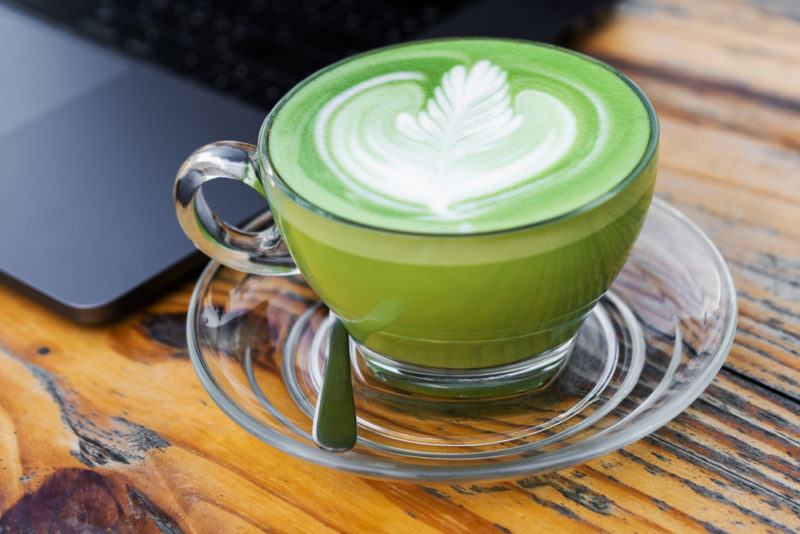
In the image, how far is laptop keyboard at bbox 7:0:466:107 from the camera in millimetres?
899

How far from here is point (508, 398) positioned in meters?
0.55

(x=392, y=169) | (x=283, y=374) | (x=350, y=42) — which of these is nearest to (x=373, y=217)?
(x=392, y=169)

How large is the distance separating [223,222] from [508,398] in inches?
8.0

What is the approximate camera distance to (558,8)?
93 centimetres

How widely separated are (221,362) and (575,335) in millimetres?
210

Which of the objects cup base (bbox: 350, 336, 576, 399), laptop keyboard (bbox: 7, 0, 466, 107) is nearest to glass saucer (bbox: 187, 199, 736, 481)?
cup base (bbox: 350, 336, 576, 399)

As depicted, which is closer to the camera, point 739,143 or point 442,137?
point 442,137

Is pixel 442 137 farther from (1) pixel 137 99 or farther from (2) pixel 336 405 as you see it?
(1) pixel 137 99

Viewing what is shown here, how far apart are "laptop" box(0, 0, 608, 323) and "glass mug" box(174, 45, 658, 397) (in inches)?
4.5

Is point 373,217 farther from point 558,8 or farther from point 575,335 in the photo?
point 558,8

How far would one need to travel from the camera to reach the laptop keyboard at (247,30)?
2.95 ft

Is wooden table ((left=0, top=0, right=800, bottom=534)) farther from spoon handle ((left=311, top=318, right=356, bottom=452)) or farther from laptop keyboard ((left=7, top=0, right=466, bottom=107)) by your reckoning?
laptop keyboard ((left=7, top=0, right=466, bottom=107))

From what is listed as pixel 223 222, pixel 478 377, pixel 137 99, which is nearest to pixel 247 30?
pixel 137 99

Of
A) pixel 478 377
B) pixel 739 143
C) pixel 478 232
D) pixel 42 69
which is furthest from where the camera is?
pixel 42 69
